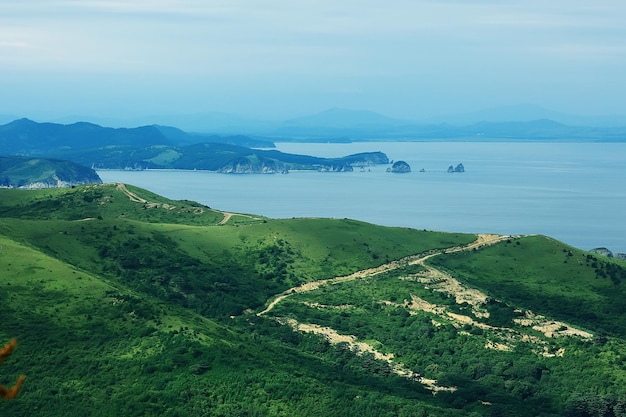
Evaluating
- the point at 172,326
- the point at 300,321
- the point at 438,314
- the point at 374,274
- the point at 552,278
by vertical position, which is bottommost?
the point at 300,321

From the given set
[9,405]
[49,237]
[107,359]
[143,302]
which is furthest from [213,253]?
[9,405]

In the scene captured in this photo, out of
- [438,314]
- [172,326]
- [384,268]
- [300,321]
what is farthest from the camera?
[384,268]

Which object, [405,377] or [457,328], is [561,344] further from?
[405,377]

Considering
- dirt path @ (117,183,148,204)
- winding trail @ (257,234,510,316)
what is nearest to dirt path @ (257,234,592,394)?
winding trail @ (257,234,510,316)

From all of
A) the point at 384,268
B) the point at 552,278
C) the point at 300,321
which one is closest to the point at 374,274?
the point at 384,268

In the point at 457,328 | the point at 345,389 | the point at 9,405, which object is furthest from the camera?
the point at 457,328

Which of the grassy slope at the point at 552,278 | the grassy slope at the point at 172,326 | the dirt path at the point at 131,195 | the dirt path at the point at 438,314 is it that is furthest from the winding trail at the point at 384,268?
the dirt path at the point at 131,195

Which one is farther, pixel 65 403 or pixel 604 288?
pixel 604 288

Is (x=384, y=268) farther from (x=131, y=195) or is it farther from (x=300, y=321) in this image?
(x=131, y=195)
